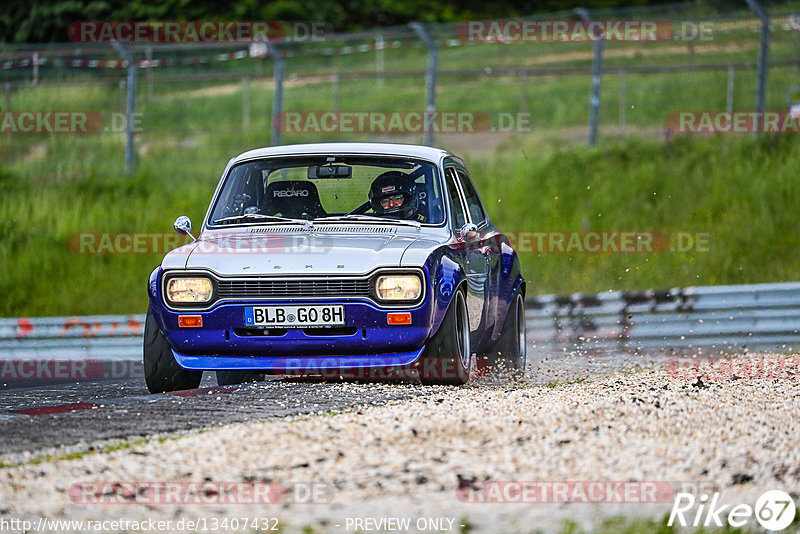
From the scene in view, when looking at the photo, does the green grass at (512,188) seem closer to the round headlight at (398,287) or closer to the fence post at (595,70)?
the fence post at (595,70)

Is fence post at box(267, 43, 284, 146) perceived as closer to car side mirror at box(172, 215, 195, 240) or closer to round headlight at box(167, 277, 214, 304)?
car side mirror at box(172, 215, 195, 240)

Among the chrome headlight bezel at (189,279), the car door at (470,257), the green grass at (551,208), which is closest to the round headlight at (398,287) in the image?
the car door at (470,257)

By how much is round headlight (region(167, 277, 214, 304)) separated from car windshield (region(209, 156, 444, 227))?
1072 mm

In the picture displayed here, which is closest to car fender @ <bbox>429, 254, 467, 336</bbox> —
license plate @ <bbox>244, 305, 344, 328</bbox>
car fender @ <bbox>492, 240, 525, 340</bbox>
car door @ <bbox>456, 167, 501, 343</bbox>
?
license plate @ <bbox>244, 305, 344, 328</bbox>

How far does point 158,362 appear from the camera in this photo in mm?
8250

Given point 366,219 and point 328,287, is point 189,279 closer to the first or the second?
point 328,287

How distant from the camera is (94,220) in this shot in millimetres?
19547

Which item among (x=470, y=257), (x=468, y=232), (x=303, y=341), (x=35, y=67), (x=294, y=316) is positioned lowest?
(x=303, y=341)

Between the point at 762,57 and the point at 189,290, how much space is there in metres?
13.0

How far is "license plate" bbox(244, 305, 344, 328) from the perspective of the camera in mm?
7805

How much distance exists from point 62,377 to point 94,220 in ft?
26.1

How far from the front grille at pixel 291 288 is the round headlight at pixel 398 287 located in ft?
0.27

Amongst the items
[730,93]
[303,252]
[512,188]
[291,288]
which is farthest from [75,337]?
[730,93]

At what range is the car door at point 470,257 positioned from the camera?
865cm
